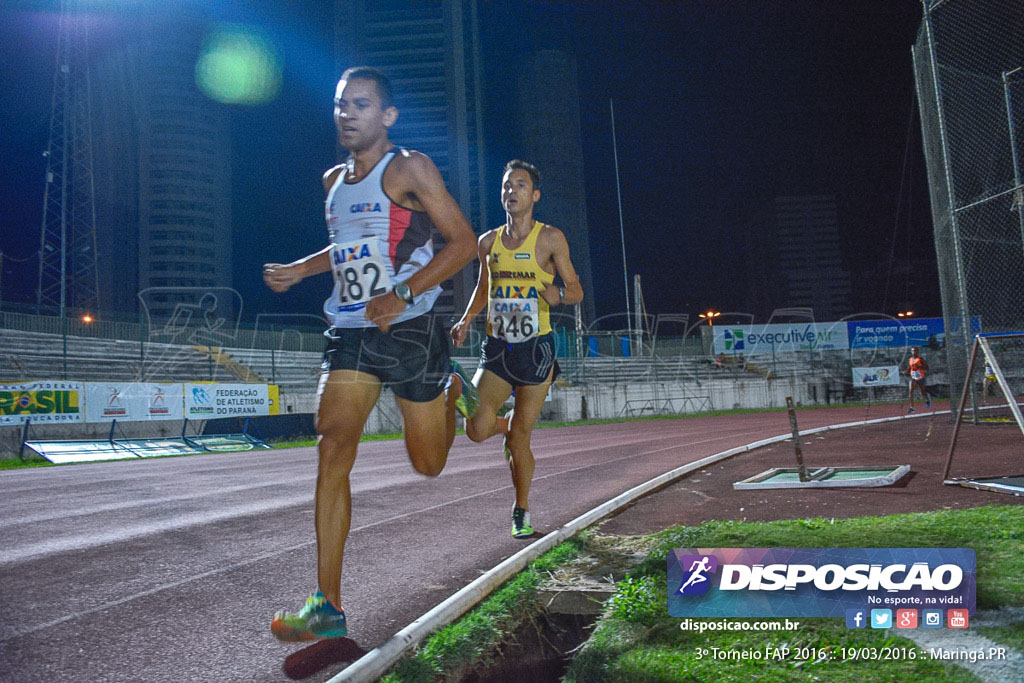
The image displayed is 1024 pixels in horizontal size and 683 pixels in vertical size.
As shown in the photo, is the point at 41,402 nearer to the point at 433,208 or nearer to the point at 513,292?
the point at 513,292

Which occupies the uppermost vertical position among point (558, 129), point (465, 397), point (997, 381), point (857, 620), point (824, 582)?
point (558, 129)

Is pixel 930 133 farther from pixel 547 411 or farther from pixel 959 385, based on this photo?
pixel 547 411

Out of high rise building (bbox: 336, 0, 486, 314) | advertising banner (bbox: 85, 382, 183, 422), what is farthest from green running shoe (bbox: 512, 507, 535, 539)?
high rise building (bbox: 336, 0, 486, 314)

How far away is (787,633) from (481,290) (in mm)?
2113

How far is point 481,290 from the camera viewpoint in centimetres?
371

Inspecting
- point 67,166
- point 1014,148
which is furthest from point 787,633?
point 67,166

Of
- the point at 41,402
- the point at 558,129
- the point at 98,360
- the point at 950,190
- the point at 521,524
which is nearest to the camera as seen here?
the point at 521,524

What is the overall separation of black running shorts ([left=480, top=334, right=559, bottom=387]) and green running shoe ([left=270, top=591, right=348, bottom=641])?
165 centimetres

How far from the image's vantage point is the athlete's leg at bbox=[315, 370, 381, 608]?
257 cm

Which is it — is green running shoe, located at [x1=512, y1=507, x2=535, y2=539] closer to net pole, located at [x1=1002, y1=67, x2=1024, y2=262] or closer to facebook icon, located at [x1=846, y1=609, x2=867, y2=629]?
facebook icon, located at [x1=846, y1=609, x2=867, y2=629]

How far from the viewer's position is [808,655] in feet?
8.42

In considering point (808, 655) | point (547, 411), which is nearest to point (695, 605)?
point (808, 655)

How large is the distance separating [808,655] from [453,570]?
87.2 inches

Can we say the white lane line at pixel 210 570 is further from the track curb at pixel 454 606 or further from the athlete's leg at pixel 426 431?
the athlete's leg at pixel 426 431
